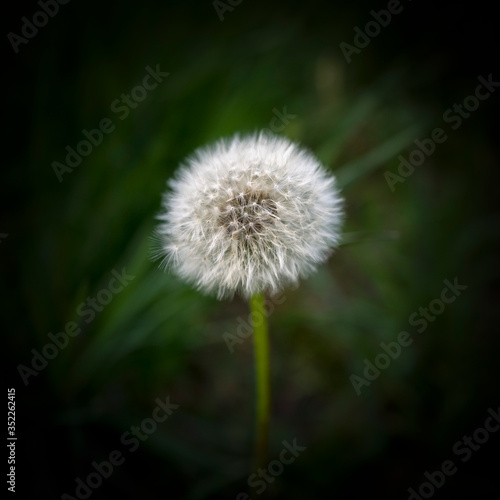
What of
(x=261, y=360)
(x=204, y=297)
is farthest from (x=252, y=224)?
(x=204, y=297)

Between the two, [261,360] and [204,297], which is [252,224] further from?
[204,297]

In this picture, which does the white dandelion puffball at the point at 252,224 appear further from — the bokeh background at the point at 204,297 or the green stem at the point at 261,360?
the bokeh background at the point at 204,297

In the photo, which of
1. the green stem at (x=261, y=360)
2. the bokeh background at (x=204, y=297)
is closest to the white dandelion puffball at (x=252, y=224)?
the green stem at (x=261, y=360)

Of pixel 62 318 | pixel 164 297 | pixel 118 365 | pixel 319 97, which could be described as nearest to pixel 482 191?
pixel 319 97

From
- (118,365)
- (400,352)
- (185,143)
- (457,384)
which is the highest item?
(185,143)

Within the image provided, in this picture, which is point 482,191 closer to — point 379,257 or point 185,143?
point 379,257

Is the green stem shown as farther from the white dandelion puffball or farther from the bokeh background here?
the bokeh background
